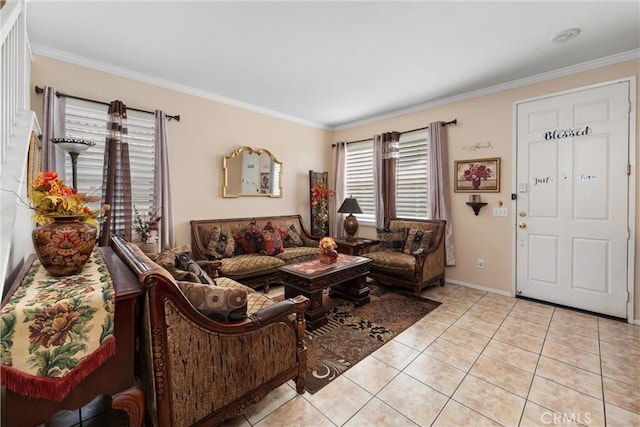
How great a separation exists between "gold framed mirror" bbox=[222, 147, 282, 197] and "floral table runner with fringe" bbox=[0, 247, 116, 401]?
10.2 feet

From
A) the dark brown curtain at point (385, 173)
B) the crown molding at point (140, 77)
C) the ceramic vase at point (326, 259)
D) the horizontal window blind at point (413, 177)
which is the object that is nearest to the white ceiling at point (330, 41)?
the crown molding at point (140, 77)

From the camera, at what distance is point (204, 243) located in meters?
3.79

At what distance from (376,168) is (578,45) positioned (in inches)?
108

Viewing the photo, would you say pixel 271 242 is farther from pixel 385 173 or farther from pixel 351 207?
pixel 385 173

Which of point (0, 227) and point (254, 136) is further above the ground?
point (254, 136)

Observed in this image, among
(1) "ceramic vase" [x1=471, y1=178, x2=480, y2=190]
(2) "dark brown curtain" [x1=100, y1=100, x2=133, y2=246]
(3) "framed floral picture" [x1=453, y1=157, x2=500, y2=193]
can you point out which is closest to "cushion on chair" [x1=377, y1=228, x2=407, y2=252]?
(3) "framed floral picture" [x1=453, y1=157, x2=500, y2=193]

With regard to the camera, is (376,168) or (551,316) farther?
(376,168)

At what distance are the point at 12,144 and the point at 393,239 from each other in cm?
389

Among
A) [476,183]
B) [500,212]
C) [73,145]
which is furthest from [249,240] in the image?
[500,212]

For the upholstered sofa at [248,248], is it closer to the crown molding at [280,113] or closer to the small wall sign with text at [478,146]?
the crown molding at [280,113]

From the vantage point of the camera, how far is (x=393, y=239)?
4.16 meters

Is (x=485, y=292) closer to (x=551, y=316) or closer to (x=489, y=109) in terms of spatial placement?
(x=551, y=316)

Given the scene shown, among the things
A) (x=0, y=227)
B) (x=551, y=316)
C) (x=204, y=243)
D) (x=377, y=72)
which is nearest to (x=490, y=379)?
(x=551, y=316)

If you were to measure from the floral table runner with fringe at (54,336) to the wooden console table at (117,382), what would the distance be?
7cm
